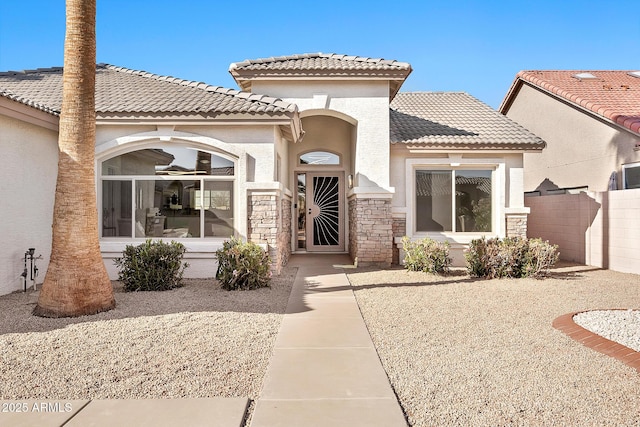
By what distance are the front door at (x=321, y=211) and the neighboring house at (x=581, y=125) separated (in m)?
7.75

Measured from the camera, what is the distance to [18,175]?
9.39 m

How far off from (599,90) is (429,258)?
10847 millimetres

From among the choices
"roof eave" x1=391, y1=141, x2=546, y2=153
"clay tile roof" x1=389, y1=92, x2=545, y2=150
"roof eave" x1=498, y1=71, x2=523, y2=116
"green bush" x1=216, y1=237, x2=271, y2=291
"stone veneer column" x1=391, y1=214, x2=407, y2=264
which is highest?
"roof eave" x1=498, y1=71, x2=523, y2=116

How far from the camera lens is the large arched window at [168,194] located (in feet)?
36.9

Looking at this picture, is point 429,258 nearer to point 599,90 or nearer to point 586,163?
point 586,163

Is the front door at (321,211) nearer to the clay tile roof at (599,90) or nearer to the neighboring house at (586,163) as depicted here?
the neighboring house at (586,163)

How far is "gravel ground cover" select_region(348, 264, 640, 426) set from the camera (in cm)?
397

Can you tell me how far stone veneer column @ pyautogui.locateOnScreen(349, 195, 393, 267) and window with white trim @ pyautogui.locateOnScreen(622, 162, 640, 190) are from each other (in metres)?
7.57

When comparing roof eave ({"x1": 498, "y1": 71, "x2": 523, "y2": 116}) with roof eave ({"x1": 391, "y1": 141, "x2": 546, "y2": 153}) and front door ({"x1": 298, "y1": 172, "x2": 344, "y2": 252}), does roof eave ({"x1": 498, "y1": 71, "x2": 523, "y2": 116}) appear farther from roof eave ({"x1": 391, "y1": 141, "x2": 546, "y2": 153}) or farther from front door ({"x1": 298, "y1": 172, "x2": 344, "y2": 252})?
front door ({"x1": 298, "y1": 172, "x2": 344, "y2": 252})

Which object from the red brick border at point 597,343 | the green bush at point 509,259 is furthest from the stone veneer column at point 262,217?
the red brick border at point 597,343

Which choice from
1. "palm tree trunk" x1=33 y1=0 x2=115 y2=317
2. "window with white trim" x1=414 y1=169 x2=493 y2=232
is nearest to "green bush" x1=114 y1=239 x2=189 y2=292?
"palm tree trunk" x1=33 y1=0 x2=115 y2=317

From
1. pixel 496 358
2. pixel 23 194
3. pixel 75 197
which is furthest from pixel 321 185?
pixel 496 358

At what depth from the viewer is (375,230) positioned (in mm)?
13148

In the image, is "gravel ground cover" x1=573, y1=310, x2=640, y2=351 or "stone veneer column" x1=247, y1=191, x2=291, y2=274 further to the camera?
"stone veneer column" x1=247, y1=191, x2=291, y2=274
